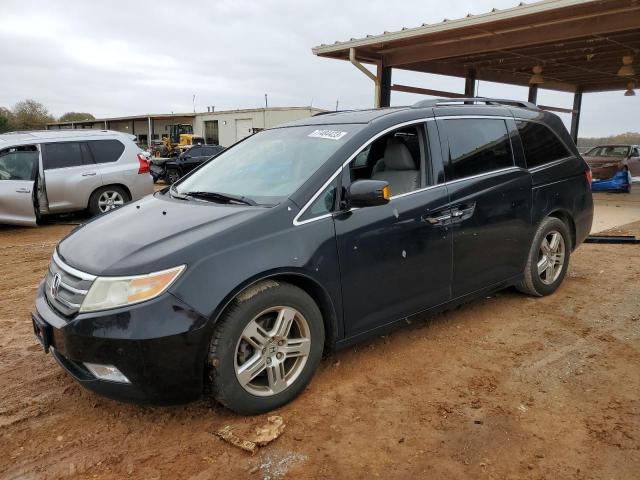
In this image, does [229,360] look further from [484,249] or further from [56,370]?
[484,249]

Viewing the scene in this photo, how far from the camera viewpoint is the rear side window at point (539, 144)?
445 cm

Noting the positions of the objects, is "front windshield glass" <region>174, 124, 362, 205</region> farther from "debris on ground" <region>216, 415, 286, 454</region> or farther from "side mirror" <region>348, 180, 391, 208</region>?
"debris on ground" <region>216, 415, 286, 454</region>

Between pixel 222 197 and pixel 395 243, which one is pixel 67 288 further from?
pixel 395 243

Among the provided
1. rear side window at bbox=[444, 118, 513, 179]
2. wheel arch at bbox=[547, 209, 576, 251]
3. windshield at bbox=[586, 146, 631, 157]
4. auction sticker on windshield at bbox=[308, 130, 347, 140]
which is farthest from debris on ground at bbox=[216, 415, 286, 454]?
windshield at bbox=[586, 146, 631, 157]

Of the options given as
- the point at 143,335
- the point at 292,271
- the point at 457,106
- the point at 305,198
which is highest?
the point at 457,106

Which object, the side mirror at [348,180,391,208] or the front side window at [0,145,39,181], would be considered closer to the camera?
the side mirror at [348,180,391,208]

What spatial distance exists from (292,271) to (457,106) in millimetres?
2145

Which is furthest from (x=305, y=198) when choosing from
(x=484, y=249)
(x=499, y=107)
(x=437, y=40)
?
(x=437, y=40)

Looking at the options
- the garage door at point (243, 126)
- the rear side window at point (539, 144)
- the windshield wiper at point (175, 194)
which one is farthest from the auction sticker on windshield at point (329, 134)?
the garage door at point (243, 126)

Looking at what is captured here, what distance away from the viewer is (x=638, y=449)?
98.6 inches

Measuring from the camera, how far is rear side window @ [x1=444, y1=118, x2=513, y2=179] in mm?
3803

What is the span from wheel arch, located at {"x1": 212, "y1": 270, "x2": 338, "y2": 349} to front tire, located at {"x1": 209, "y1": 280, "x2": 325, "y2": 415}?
0.05 metres

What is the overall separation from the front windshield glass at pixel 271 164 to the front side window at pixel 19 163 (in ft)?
19.5

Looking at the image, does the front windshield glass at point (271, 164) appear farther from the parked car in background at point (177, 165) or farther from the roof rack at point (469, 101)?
the parked car in background at point (177, 165)
